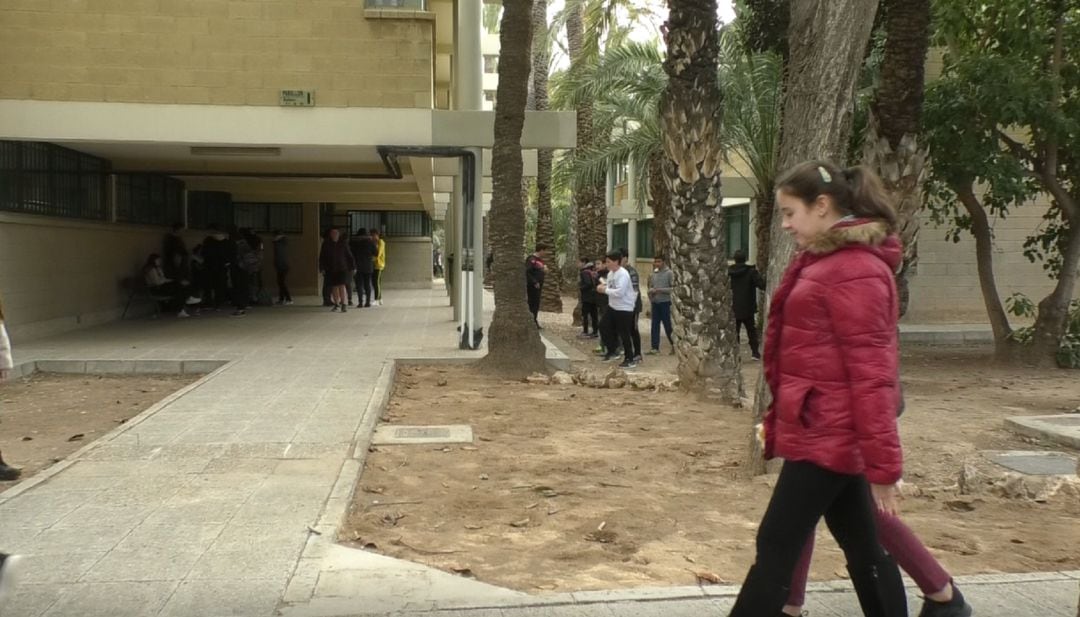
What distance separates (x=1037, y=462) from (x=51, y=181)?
43.5 ft

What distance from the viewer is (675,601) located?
4.35 metres

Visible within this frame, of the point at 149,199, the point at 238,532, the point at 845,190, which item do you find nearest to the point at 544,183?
the point at 149,199

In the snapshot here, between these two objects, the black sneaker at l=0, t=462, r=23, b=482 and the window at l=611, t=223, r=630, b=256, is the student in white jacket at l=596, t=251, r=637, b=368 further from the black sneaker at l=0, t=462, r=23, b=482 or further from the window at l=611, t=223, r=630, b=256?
the window at l=611, t=223, r=630, b=256

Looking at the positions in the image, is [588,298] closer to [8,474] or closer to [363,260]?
[363,260]

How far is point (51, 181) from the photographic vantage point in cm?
1448

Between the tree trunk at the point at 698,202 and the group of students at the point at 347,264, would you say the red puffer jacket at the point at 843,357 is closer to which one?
the tree trunk at the point at 698,202

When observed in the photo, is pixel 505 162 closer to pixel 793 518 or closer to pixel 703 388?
pixel 703 388

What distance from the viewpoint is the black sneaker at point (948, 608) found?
3.84 meters

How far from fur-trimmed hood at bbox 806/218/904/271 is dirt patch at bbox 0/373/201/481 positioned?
5.65 m

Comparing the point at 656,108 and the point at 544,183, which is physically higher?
the point at 656,108

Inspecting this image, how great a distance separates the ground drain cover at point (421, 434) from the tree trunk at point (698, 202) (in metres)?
2.97

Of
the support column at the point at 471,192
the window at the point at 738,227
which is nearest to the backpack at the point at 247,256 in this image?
the support column at the point at 471,192

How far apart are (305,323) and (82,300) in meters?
3.57

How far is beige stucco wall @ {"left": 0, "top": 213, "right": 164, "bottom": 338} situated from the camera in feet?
43.1
